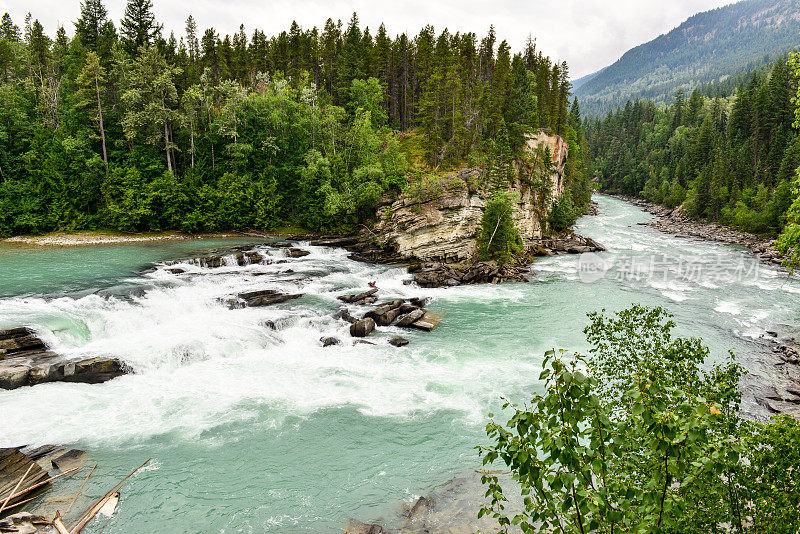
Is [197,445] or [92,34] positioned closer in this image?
[197,445]

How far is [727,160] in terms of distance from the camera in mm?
79688

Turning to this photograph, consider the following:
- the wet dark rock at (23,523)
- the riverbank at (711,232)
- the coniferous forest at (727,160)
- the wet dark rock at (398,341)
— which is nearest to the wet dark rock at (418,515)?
the wet dark rock at (23,523)

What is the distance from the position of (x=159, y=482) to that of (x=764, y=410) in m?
23.0

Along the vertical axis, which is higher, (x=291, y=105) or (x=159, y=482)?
(x=291, y=105)

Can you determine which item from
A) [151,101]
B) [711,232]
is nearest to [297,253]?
[151,101]

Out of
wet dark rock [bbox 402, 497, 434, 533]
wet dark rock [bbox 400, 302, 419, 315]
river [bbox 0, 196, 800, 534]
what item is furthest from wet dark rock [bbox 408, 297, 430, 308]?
wet dark rock [bbox 402, 497, 434, 533]

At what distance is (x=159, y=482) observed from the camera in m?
12.7

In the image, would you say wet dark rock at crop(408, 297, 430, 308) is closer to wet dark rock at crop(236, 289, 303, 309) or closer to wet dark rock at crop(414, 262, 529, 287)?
wet dark rock at crop(414, 262, 529, 287)

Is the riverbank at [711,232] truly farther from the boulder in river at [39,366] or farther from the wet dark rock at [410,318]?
the boulder in river at [39,366]

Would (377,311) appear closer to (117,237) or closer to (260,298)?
(260,298)

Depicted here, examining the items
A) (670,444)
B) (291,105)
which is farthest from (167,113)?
(670,444)

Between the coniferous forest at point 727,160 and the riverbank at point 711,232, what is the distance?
5.61 feet

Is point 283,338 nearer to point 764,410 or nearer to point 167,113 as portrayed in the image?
point 764,410

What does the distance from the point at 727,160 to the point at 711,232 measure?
2301 cm
